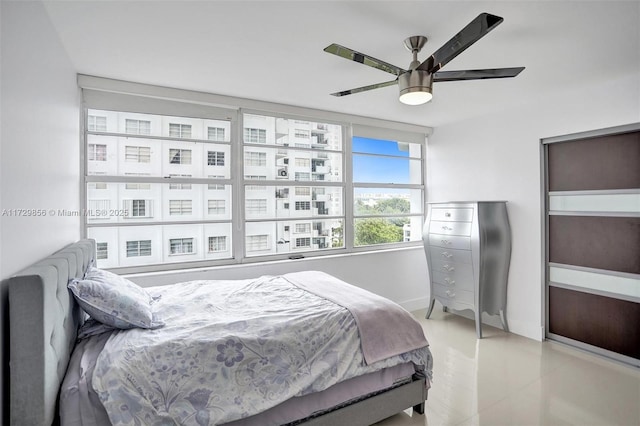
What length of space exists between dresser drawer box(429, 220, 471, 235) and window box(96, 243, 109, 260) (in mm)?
3493

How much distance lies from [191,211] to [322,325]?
6.58ft

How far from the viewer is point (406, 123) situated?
4.42m

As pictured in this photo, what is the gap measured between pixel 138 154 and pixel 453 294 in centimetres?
366

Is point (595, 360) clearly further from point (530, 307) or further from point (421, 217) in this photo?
point (421, 217)

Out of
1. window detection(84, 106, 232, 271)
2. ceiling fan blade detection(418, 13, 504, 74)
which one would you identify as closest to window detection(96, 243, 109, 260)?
window detection(84, 106, 232, 271)

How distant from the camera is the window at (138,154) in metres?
3.01

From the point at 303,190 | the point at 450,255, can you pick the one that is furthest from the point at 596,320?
the point at 303,190

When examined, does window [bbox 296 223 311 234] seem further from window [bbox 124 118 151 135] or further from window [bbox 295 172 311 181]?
window [bbox 124 118 151 135]

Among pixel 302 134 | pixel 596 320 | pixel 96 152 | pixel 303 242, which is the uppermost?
pixel 302 134

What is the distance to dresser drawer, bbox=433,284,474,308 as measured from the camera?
11.8 feet

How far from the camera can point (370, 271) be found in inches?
162

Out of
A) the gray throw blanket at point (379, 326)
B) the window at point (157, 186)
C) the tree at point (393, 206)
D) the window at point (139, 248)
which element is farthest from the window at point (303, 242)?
the window at point (139, 248)

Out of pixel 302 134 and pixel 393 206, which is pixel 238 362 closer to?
pixel 302 134

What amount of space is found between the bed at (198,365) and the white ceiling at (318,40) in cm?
141
